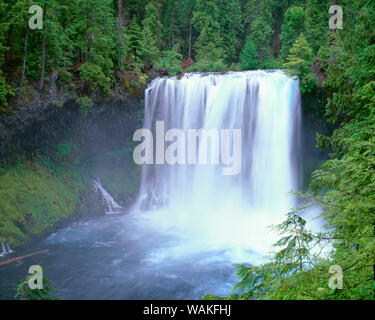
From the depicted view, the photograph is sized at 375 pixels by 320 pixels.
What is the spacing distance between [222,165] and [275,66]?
1215 cm

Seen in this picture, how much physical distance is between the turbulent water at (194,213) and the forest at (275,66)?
1606mm

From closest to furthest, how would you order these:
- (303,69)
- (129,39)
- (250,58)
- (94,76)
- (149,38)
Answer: (303,69), (94,76), (129,39), (149,38), (250,58)

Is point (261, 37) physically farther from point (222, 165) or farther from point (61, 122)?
point (61, 122)

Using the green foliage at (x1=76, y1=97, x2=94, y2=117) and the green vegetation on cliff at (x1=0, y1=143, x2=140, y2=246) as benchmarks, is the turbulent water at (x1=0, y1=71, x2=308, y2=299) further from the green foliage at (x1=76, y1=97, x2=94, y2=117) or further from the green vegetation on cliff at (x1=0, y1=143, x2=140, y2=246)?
the green foliage at (x1=76, y1=97, x2=94, y2=117)

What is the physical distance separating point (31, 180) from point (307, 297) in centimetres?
1308

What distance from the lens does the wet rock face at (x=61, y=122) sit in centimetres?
1209

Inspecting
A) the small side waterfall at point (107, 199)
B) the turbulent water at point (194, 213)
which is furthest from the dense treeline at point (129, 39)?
the small side waterfall at point (107, 199)

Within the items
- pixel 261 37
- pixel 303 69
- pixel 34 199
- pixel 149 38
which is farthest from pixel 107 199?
pixel 261 37

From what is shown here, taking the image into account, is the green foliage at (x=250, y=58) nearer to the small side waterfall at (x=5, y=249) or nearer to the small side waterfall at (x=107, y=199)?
the small side waterfall at (x=107, y=199)

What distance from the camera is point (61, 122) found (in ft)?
45.5
